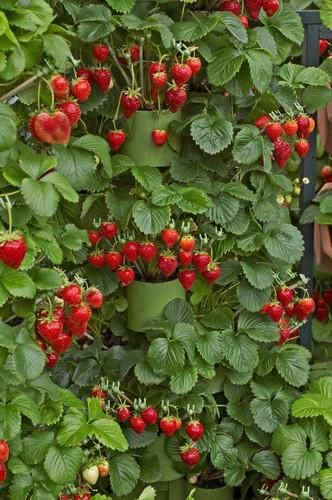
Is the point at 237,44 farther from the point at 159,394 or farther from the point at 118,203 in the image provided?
the point at 159,394

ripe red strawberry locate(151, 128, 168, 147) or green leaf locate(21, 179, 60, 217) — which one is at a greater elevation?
green leaf locate(21, 179, 60, 217)

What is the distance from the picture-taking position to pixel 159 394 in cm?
245

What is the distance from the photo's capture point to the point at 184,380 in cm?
236

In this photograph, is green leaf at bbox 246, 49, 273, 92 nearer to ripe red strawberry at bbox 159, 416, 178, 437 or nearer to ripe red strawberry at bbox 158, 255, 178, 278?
ripe red strawberry at bbox 158, 255, 178, 278

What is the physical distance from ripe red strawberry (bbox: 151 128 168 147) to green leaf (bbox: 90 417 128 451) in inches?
29.2

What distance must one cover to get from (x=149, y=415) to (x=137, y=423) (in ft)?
0.13

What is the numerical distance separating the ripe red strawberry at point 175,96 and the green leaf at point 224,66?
94 millimetres

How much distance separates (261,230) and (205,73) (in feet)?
1.57

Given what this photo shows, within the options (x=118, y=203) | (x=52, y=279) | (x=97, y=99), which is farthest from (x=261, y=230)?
(x=52, y=279)

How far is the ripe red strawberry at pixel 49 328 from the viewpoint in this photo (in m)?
1.89

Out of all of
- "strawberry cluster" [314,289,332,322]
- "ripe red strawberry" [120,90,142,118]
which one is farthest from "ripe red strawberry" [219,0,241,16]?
"strawberry cluster" [314,289,332,322]

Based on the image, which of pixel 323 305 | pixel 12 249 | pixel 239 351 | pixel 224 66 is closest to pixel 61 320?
pixel 12 249

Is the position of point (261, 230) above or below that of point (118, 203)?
below

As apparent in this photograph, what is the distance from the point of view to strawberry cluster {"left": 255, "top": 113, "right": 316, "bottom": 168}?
2.37m
